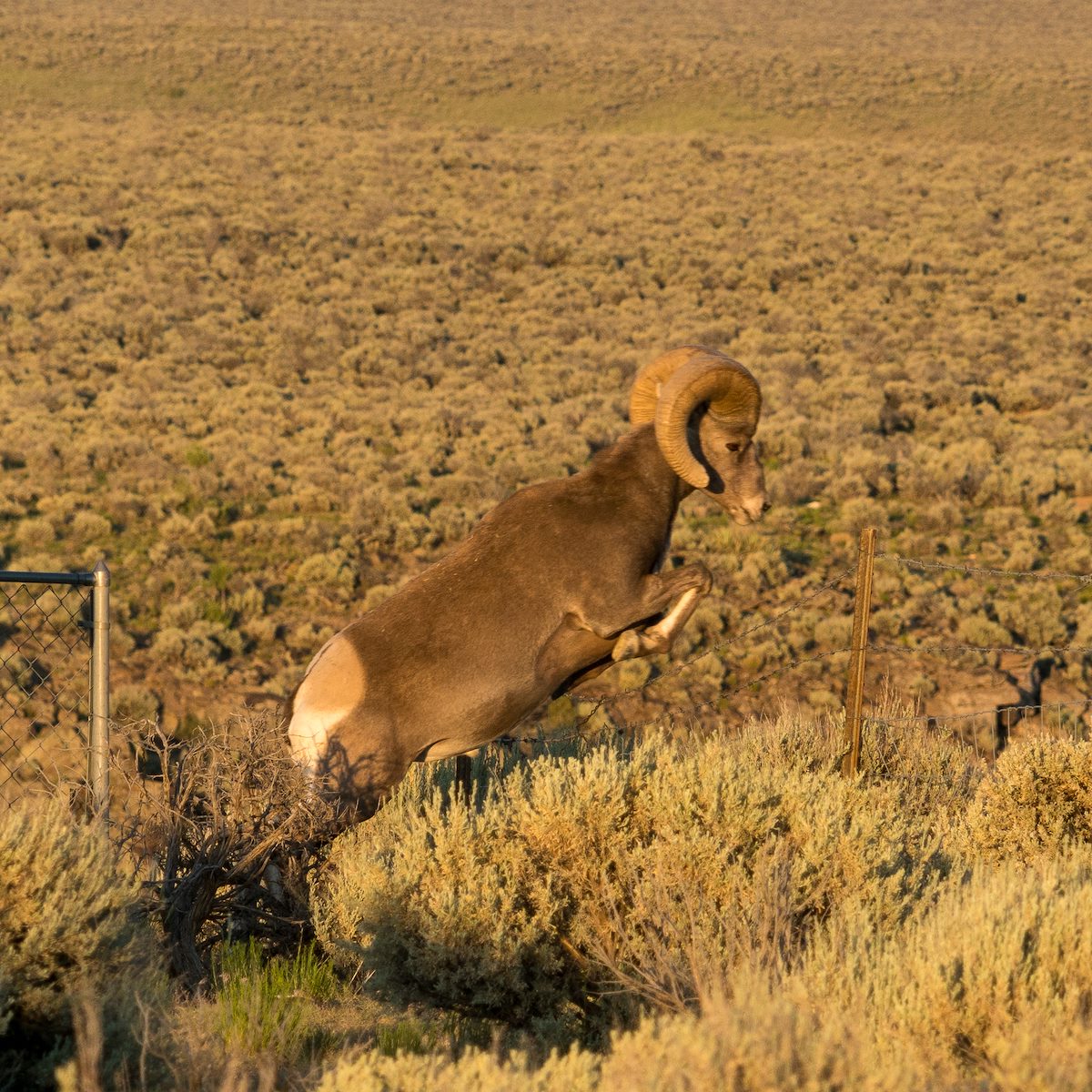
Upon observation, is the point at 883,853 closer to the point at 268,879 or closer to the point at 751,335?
the point at 268,879

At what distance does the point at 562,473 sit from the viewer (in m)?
24.1

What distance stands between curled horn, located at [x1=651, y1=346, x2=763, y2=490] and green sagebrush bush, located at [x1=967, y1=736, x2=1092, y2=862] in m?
2.55

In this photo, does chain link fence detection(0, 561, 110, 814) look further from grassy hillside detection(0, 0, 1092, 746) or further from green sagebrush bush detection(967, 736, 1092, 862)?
green sagebrush bush detection(967, 736, 1092, 862)

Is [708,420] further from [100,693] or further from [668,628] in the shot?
[100,693]

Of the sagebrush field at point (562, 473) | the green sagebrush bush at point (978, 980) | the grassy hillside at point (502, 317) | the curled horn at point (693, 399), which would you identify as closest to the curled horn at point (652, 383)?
the curled horn at point (693, 399)

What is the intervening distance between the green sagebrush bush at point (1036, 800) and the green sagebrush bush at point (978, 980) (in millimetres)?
2499

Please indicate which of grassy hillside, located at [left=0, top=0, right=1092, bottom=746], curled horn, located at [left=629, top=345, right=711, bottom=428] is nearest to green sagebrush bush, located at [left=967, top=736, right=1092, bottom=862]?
curled horn, located at [left=629, top=345, right=711, bottom=428]

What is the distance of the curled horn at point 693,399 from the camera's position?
6.34 m

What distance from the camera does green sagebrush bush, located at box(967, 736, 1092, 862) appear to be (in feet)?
23.5

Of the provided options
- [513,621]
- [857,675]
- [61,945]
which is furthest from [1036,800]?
[61,945]

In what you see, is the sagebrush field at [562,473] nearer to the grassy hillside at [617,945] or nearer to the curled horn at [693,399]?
the grassy hillside at [617,945]

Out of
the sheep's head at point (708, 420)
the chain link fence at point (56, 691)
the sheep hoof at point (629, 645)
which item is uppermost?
the sheep's head at point (708, 420)

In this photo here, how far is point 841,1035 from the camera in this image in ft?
11.4

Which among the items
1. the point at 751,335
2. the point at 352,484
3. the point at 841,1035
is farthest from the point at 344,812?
the point at 751,335
